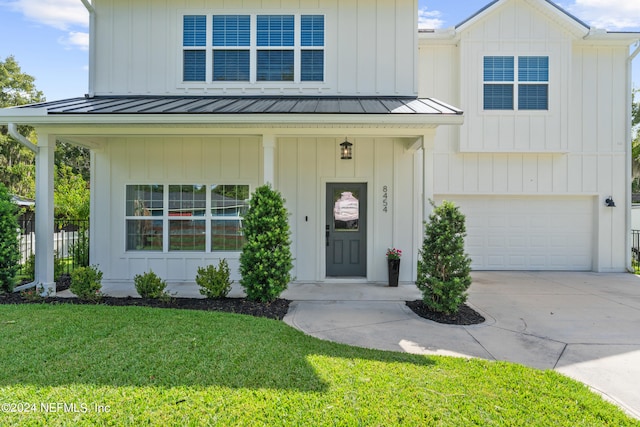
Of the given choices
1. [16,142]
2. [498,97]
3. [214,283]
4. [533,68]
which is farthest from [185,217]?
[16,142]

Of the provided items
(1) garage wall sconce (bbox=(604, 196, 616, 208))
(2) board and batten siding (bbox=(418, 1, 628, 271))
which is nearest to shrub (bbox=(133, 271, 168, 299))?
(2) board and batten siding (bbox=(418, 1, 628, 271))

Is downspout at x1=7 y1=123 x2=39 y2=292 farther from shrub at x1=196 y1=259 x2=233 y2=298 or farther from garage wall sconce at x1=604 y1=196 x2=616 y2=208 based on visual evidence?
garage wall sconce at x1=604 y1=196 x2=616 y2=208

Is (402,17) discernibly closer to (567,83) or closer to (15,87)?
(567,83)

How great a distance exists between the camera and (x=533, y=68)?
8.85m

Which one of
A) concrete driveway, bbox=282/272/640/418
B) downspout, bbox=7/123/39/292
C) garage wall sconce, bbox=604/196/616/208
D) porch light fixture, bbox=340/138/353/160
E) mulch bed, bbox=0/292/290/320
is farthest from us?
garage wall sconce, bbox=604/196/616/208

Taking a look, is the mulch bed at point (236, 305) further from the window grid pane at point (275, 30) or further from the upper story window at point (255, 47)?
the window grid pane at point (275, 30)

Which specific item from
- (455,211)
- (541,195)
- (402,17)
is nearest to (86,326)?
(455,211)

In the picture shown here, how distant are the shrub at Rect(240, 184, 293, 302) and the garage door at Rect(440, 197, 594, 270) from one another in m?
6.03

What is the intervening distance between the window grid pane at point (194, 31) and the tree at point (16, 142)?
20272mm

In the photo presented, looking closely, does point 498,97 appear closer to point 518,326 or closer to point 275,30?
point 275,30

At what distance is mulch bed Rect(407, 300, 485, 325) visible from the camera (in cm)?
507

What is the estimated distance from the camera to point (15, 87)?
25.4m

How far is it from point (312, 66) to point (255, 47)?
1.33m

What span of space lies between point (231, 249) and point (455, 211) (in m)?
4.81
